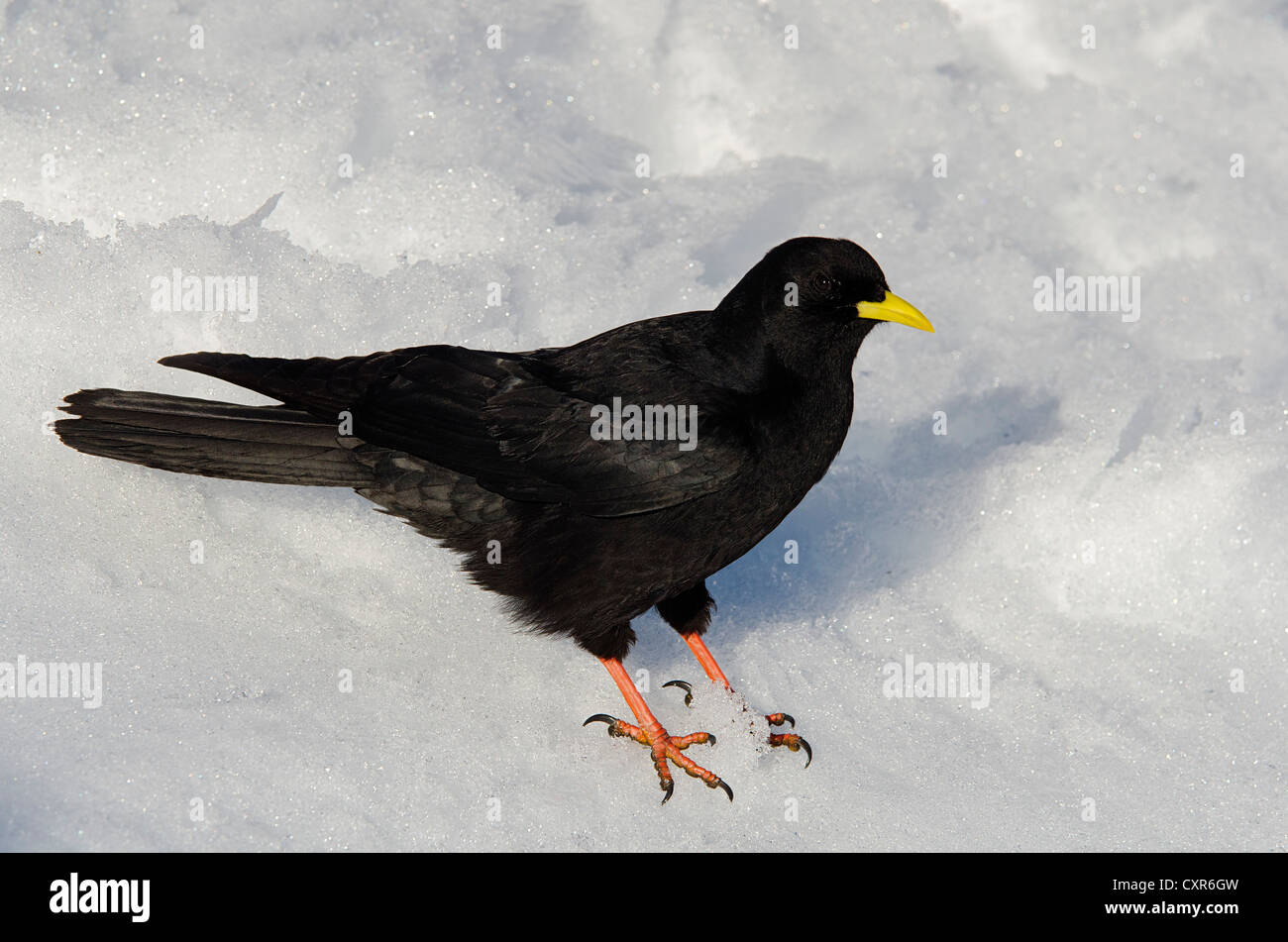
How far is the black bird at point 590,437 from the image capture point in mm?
4789

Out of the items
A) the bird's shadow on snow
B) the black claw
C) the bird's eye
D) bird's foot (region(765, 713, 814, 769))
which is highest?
the bird's eye

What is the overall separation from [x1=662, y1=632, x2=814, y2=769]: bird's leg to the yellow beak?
164cm

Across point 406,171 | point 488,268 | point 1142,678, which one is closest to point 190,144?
point 406,171

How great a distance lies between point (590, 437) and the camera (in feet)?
15.9

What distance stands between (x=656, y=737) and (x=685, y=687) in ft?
1.61

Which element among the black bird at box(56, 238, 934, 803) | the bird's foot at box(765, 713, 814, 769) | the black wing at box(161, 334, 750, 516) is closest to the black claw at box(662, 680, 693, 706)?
the black bird at box(56, 238, 934, 803)

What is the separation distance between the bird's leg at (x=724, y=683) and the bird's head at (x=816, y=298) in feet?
4.52

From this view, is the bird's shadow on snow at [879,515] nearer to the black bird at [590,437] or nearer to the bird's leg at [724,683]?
the bird's leg at [724,683]

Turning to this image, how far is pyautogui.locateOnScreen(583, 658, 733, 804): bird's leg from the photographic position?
4.82m

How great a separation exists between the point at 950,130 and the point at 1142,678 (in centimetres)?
457

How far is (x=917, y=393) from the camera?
7027 mm

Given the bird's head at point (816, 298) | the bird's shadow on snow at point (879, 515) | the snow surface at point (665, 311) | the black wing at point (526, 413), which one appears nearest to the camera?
the snow surface at point (665, 311)

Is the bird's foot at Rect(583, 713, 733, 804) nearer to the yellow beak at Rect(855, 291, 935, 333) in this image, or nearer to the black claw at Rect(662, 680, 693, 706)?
the black claw at Rect(662, 680, 693, 706)

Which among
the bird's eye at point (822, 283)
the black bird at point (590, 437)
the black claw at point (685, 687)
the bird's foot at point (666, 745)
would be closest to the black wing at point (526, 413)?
the black bird at point (590, 437)
